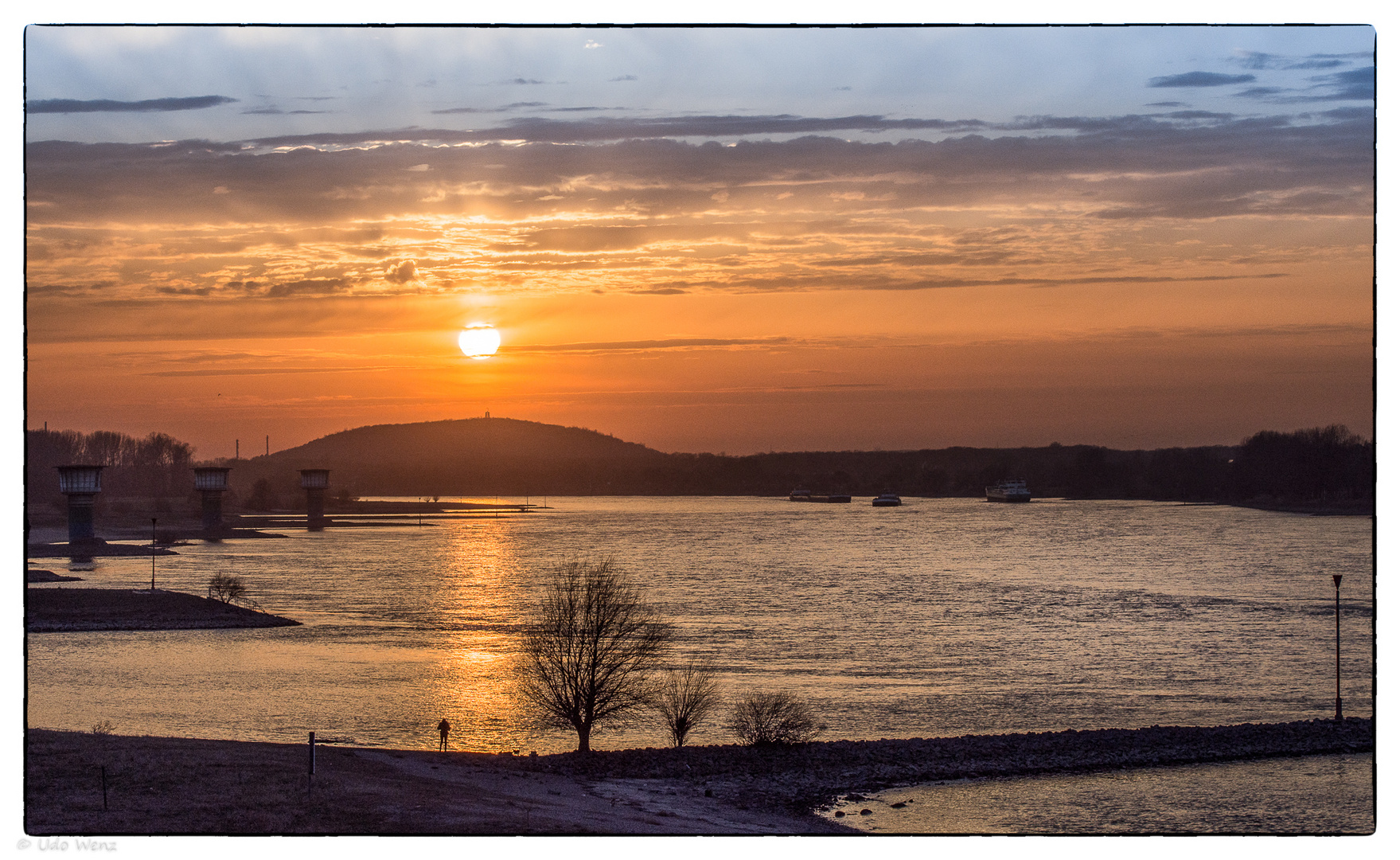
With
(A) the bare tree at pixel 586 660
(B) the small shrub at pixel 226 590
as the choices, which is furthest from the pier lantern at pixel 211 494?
(A) the bare tree at pixel 586 660

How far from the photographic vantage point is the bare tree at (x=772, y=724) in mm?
24672

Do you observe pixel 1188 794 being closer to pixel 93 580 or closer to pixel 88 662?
pixel 88 662

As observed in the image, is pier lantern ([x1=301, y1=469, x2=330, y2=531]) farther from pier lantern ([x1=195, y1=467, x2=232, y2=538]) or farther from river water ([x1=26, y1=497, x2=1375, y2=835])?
river water ([x1=26, y1=497, x2=1375, y2=835])

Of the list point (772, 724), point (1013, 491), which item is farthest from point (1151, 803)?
point (1013, 491)

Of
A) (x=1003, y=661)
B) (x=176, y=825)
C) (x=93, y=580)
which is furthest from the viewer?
(x=93, y=580)

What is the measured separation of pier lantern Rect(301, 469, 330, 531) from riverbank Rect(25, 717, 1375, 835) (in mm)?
111061

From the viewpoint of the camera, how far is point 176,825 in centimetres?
1434

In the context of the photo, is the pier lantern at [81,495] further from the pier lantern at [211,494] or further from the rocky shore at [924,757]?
the rocky shore at [924,757]

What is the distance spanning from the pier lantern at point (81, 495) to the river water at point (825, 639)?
414cm

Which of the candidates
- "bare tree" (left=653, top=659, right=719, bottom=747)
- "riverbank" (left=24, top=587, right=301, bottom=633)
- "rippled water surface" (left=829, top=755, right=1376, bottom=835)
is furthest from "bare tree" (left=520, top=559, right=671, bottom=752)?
"riverbank" (left=24, top=587, right=301, bottom=633)

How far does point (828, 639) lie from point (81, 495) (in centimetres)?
6023

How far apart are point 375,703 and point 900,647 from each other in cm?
1931
